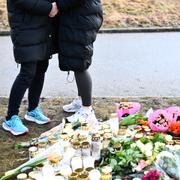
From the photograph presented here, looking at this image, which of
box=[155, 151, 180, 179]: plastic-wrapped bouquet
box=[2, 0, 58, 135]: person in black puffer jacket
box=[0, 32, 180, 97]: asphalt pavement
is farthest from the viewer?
box=[0, 32, 180, 97]: asphalt pavement

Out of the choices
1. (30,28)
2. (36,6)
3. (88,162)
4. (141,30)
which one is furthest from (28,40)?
(141,30)

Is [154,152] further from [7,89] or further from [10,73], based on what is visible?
[10,73]

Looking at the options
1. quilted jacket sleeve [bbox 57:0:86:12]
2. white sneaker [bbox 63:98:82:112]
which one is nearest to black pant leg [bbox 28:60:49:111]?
white sneaker [bbox 63:98:82:112]

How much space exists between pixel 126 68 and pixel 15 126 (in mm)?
3005

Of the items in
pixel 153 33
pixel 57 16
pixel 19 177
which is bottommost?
pixel 153 33

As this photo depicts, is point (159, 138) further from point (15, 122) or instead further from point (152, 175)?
point (15, 122)

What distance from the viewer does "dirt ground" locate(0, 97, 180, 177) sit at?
3752 mm

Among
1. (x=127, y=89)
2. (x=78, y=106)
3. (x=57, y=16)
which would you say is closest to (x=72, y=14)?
(x=57, y=16)

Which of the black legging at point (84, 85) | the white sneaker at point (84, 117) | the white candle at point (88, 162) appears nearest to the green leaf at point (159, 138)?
the white candle at point (88, 162)

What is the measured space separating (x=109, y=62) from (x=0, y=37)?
8.60ft

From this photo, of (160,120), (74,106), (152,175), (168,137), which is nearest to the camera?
(152,175)

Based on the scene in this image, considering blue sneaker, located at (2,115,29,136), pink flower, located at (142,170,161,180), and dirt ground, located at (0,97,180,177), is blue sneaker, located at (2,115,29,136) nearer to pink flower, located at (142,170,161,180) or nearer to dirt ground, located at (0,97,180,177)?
dirt ground, located at (0,97,180,177)

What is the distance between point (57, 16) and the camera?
4027 mm

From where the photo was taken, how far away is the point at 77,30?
3949 mm
